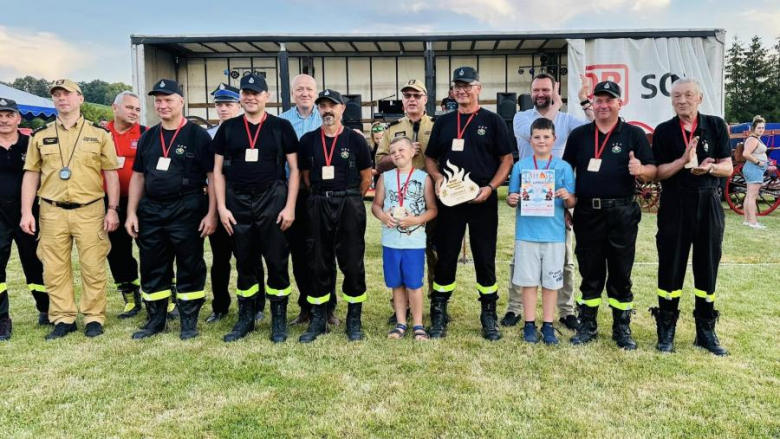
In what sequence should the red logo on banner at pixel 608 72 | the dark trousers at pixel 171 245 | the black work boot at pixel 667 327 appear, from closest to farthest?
the black work boot at pixel 667 327 → the dark trousers at pixel 171 245 → the red logo on banner at pixel 608 72

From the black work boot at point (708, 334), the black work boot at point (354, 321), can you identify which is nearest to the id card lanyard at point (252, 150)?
the black work boot at point (354, 321)

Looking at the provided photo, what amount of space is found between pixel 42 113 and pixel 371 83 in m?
11.1

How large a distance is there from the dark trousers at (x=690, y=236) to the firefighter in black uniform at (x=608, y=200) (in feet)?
0.66

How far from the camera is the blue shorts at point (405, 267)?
3.72 m

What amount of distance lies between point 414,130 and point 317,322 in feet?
5.49

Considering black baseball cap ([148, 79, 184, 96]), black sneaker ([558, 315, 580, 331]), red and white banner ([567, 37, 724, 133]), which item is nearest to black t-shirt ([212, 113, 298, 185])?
black baseball cap ([148, 79, 184, 96])

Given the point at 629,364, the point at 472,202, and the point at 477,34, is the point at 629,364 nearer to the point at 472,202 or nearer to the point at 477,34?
the point at 472,202

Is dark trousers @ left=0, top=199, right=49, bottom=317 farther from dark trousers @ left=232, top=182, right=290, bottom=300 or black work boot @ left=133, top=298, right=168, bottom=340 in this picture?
dark trousers @ left=232, top=182, right=290, bottom=300

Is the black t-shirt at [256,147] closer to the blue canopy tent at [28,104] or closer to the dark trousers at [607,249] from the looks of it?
the dark trousers at [607,249]

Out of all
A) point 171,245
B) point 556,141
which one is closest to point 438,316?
point 556,141

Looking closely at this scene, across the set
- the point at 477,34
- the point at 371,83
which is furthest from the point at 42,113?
the point at 477,34

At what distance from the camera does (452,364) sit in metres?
3.30

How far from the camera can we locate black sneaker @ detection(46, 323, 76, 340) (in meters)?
3.89

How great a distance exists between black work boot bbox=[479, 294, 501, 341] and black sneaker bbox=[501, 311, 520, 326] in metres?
0.35
